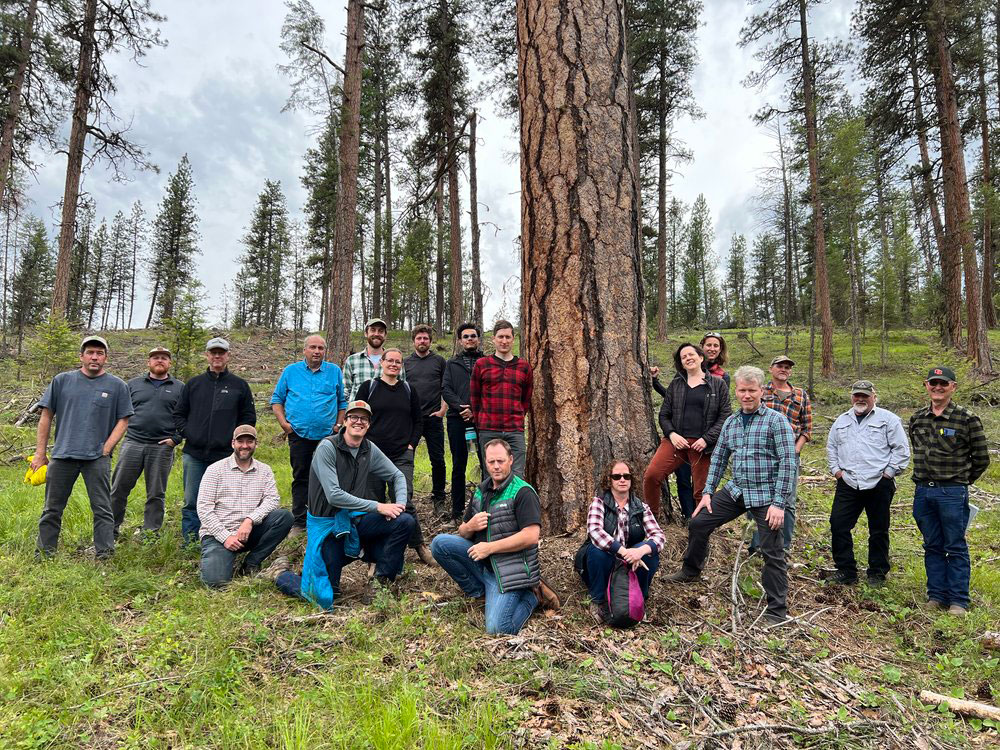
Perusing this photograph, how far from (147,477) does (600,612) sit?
498cm

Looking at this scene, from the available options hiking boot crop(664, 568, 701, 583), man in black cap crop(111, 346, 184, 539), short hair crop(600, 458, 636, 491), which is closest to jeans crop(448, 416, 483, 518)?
short hair crop(600, 458, 636, 491)

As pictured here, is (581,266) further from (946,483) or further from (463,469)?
(946,483)

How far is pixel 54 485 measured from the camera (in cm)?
477

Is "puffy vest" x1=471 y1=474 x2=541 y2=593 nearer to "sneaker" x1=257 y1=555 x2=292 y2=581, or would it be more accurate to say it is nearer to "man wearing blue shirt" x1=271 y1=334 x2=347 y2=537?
"sneaker" x1=257 y1=555 x2=292 y2=581

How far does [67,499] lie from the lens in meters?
4.82

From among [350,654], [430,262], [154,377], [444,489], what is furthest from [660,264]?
[350,654]

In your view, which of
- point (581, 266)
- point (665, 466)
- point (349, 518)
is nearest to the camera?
point (349, 518)

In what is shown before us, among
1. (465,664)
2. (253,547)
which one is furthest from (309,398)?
(465,664)

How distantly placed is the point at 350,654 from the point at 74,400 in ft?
13.0

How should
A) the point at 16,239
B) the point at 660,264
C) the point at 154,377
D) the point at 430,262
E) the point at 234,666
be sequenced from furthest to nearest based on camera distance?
1. the point at 16,239
2. the point at 430,262
3. the point at 660,264
4. the point at 154,377
5. the point at 234,666

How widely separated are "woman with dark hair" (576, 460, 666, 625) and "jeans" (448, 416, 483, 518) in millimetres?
2009

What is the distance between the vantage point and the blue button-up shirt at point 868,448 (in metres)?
4.52

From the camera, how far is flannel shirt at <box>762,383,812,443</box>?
208 inches

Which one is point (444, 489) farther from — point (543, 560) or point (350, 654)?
point (350, 654)
